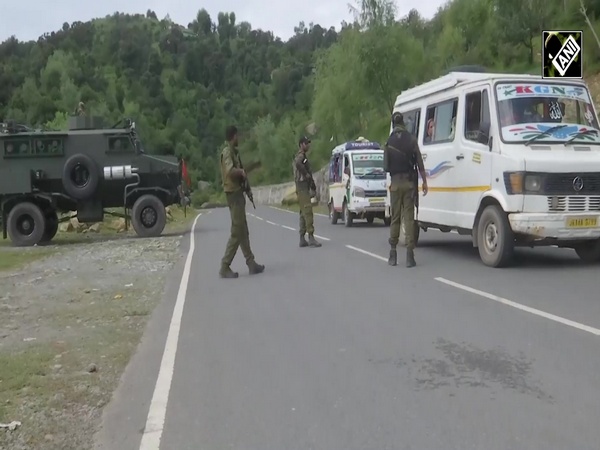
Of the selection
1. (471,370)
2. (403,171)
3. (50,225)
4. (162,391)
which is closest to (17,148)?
(50,225)

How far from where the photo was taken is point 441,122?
12.8m

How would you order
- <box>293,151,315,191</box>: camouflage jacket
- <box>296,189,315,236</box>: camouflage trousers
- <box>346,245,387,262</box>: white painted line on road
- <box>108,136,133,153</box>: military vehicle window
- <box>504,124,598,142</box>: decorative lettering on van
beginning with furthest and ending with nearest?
<box>108,136,133,153</box>: military vehicle window, <box>293,151,315,191</box>: camouflage jacket, <box>296,189,315,236</box>: camouflage trousers, <box>346,245,387,262</box>: white painted line on road, <box>504,124,598,142</box>: decorative lettering on van

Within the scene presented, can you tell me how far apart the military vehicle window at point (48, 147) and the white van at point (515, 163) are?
38.2 feet

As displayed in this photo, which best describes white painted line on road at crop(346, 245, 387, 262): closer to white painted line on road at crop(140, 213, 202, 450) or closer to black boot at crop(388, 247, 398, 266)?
black boot at crop(388, 247, 398, 266)

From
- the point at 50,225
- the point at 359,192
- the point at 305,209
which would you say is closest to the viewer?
the point at 305,209

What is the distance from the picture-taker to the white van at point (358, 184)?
22.6 m

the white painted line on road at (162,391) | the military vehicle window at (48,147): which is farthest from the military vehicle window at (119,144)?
the white painted line on road at (162,391)

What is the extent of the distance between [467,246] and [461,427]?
10.3 meters

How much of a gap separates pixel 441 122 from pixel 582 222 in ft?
10.6

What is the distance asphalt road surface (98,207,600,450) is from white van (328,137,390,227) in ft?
38.4

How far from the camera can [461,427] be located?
4652 millimetres

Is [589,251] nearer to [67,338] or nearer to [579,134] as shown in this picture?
[579,134]

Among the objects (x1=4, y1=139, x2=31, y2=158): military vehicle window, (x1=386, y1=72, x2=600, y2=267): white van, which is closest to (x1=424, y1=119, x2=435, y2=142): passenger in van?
(x1=386, y1=72, x2=600, y2=267): white van

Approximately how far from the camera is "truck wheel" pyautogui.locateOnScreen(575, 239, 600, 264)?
37.3 ft
